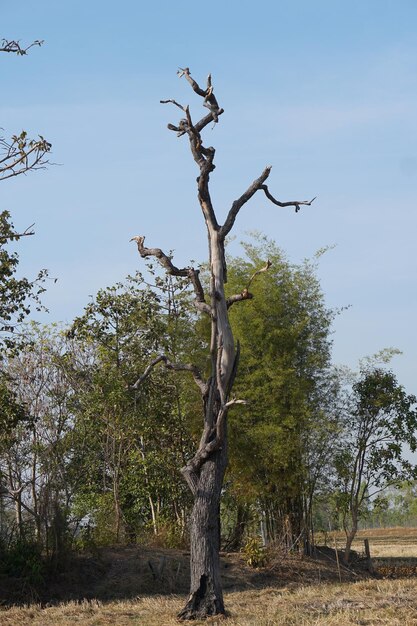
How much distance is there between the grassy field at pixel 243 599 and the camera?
9.55 meters

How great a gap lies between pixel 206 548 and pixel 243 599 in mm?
2060

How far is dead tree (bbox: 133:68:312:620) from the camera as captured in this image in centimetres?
1051

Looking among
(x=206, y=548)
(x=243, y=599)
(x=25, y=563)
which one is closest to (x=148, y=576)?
(x=25, y=563)

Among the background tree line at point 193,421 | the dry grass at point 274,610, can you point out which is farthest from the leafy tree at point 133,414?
the dry grass at point 274,610

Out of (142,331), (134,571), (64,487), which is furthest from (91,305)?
(134,571)

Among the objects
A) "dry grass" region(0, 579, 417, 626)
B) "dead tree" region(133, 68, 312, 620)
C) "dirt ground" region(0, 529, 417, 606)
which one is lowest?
"dry grass" region(0, 579, 417, 626)

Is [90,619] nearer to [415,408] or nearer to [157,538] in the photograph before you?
[157,538]

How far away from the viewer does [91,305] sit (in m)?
20.4

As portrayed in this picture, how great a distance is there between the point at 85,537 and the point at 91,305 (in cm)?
578

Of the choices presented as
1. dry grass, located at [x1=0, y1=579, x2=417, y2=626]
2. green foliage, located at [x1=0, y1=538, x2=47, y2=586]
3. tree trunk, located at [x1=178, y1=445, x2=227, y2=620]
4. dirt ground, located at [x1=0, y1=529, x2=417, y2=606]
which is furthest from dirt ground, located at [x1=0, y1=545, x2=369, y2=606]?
tree trunk, located at [x1=178, y1=445, x2=227, y2=620]

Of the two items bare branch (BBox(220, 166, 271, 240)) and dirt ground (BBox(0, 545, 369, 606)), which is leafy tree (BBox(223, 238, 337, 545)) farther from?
bare branch (BBox(220, 166, 271, 240))

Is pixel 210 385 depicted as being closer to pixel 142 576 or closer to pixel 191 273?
pixel 191 273

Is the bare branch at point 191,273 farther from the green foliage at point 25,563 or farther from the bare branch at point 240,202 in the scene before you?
the green foliage at point 25,563

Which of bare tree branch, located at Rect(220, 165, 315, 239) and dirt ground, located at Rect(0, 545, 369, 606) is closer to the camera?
bare tree branch, located at Rect(220, 165, 315, 239)
